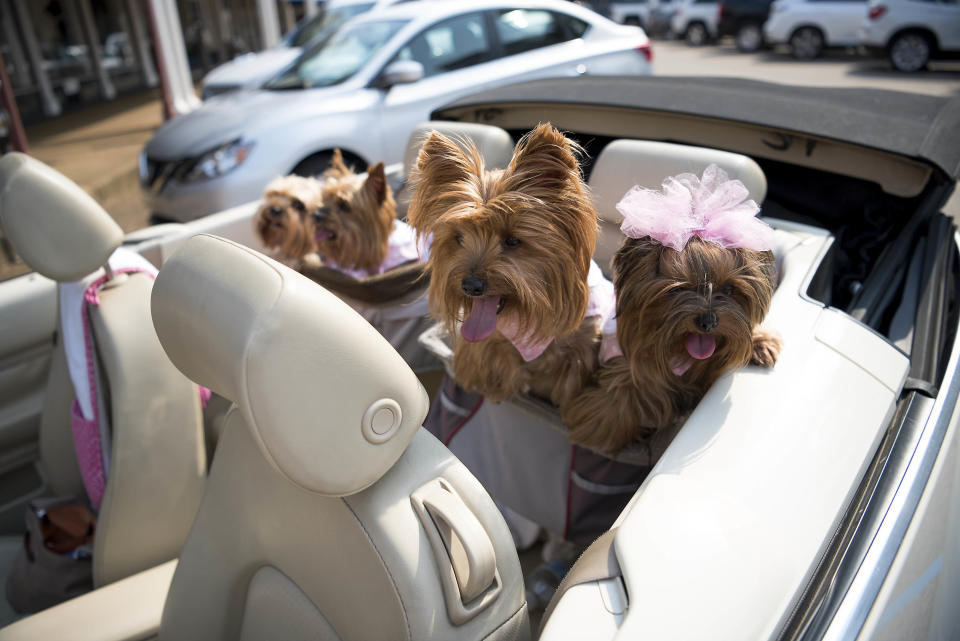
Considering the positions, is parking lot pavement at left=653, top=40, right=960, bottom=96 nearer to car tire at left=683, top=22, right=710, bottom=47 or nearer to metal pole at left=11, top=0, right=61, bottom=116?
car tire at left=683, top=22, right=710, bottom=47

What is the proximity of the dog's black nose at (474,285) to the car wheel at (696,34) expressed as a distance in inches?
931

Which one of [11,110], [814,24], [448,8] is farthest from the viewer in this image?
[814,24]

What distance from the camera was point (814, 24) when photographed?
15625 millimetres

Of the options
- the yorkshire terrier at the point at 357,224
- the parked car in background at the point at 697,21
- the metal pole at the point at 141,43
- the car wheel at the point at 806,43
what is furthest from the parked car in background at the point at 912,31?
the metal pole at the point at 141,43

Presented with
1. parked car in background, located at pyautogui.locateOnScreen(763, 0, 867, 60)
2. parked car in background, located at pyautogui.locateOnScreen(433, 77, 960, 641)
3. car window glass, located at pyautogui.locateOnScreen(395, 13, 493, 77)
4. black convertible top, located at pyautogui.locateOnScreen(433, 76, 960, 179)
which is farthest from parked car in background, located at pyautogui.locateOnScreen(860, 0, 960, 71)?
parked car in background, located at pyautogui.locateOnScreen(433, 77, 960, 641)

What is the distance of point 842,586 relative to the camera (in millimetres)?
1182

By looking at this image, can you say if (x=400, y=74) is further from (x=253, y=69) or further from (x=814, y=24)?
(x=814, y=24)

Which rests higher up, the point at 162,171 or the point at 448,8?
the point at 448,8

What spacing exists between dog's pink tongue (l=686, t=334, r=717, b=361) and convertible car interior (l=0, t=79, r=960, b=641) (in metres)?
0.09

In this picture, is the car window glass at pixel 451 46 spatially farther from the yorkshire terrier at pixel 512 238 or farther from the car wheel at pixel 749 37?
the car wheel at pixel 749 37

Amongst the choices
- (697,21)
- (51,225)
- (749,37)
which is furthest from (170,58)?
(697,21)

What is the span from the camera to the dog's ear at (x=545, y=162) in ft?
5.14

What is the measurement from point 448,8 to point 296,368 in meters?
5.39

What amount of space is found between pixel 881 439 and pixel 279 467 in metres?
1.32
